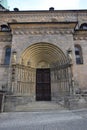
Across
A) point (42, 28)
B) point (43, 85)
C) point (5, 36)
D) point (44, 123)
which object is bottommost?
point (44, 123)

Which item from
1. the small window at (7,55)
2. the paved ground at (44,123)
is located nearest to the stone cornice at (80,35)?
the small window at (7,55)

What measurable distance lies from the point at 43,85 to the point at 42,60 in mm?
2683

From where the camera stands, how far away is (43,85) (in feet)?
37.7

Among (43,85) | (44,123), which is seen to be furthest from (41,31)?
(44,123)

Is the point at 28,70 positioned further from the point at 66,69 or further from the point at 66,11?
the point at 66,11

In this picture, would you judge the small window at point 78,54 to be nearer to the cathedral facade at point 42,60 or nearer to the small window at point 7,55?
the cathedral facade at point 42,60

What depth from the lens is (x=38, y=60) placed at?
12.0 m

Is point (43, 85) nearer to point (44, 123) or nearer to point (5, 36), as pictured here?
point (44, 123)

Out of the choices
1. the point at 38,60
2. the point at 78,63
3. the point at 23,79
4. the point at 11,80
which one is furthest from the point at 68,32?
the point at 11,80

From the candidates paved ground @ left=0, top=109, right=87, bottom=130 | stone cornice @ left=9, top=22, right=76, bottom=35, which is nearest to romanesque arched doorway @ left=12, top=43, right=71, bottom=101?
stone cornice @ left=9, top=22, right=76, bottom=35

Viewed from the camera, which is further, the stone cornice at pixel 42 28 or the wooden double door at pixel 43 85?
the stone cornice at pixel 42 28

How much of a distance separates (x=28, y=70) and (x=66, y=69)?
3.64 m

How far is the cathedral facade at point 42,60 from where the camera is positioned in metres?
10.3

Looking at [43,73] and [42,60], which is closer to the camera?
[43,73]
